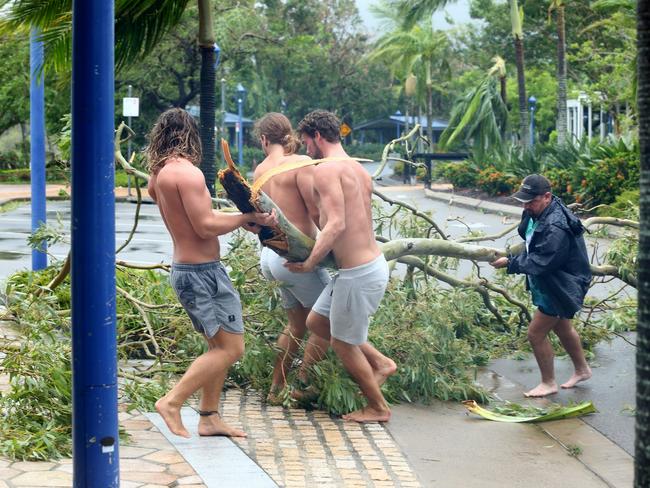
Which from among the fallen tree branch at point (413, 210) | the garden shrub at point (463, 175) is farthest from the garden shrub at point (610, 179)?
the fallen tree branch at point (413, 210)

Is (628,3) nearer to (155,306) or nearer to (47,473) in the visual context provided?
(155,306)

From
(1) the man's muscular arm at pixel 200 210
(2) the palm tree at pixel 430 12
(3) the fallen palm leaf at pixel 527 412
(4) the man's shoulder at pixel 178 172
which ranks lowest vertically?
(3) the fallen palm leaf at pixel 527 412

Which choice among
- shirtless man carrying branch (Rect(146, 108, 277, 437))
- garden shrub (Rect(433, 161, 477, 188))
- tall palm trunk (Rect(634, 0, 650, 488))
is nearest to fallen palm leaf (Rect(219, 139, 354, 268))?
shirtless man carrying branch (Rect(146, 108, 277, 437))

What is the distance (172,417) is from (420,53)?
51123mm

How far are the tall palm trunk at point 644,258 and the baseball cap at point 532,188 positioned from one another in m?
4.68

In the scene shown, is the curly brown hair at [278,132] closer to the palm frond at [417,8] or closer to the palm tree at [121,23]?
the palm tree at [121,23]

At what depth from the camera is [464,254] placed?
344 inches

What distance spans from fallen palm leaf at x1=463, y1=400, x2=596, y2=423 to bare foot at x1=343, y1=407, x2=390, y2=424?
70 cm

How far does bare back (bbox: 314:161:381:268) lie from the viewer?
252 inches

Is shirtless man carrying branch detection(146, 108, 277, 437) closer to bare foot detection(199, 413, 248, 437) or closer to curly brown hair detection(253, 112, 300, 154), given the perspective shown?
bare foot detection(199, 413, 248, 437)

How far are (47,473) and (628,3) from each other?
2196 cm

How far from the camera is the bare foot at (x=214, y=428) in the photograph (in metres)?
6.05

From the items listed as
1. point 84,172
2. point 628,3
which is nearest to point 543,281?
point 84,172

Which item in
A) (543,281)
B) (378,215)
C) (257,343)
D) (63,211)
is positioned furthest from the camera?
(63,211)
